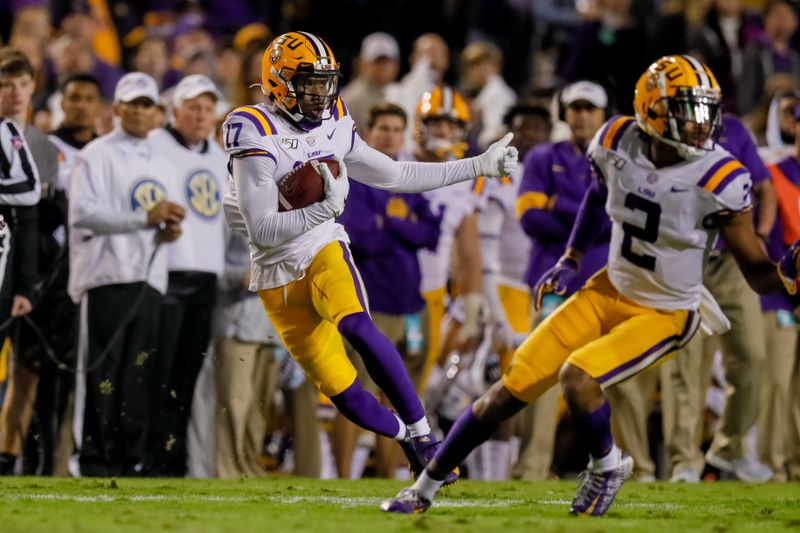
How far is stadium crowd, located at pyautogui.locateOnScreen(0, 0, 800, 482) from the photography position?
8.16 metres

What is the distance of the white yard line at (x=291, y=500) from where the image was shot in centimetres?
641

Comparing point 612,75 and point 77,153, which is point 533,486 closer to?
point 77,153

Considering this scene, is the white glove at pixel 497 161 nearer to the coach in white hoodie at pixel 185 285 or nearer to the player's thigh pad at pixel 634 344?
the player's thigh pad at pixel 634 344

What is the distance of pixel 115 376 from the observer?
26.6 feet

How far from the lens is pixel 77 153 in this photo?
8.55 meters

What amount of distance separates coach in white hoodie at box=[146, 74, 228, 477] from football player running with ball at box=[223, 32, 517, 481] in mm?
1841

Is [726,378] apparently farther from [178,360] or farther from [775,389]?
[178,360]

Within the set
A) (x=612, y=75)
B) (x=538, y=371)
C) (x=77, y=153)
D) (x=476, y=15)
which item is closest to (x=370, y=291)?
(x=77, y=153)

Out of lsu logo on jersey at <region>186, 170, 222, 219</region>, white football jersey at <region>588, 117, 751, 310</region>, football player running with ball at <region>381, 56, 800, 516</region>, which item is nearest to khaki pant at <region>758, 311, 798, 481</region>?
football player running with ball at <region>381, 56, 800, 516</region>

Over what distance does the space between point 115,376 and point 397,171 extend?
89.5 inches

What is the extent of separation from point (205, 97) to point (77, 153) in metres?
0.78

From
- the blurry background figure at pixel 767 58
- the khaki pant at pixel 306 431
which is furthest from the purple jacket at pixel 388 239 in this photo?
the blurry background figure at pixel 767 58

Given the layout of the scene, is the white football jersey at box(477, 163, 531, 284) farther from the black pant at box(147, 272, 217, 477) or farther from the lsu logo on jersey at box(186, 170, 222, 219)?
the black pant at box(147, 272, 217, 477)

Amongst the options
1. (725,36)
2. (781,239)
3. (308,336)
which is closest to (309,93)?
(308,336)
